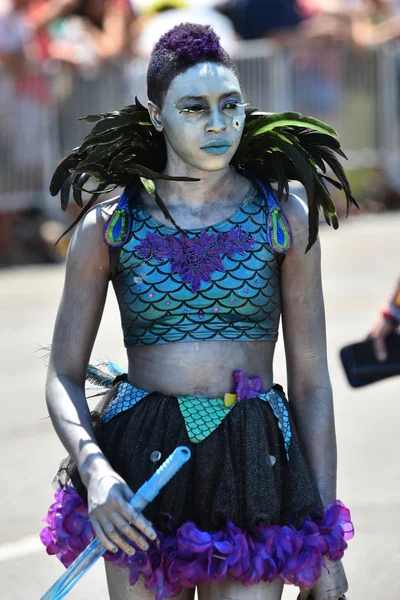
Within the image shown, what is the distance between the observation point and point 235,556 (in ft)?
9.62

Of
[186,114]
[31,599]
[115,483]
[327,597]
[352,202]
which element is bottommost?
[31,599]

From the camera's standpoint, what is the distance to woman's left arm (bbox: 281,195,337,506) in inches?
125

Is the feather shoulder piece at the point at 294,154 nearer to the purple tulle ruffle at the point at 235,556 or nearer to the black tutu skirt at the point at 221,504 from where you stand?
the black tutu skirt at the point at 221,504

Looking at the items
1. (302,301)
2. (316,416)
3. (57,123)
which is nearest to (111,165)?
(302,301)

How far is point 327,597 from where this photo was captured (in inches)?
A: 121

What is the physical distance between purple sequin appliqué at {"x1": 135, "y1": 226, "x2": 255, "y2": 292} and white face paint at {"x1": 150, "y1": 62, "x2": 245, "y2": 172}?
0.57ft

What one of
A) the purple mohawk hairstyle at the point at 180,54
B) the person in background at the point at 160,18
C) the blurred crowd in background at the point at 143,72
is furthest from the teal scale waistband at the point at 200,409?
the person in background at the point at 160,18

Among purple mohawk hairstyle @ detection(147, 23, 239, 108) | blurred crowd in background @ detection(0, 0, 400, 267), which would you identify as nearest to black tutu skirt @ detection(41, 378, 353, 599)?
purple mohawk hairstyle @ detection(147, 23, 239, 108)

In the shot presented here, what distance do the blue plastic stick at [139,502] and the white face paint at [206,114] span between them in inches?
28.7

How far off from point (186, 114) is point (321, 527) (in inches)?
40.8

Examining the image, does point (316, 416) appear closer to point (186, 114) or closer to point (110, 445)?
point (110, 445)

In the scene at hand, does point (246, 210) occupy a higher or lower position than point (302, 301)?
higher

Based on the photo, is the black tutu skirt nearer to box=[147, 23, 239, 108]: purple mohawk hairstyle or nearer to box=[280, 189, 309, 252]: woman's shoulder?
box=[280, 189, 309, 252]: woman's shoulder

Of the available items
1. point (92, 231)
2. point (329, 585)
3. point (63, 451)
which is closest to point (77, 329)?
point (92, 231)
